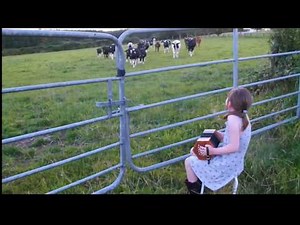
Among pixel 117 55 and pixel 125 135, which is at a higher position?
pixel 117 55

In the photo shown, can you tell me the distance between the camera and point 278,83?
5852mm

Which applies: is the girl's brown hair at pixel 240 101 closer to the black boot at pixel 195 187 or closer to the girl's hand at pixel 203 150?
the girl's hand at pixel 203 150

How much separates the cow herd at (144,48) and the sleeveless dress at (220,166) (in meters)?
2.77

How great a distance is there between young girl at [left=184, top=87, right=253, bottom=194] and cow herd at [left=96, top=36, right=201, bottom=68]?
2740mm

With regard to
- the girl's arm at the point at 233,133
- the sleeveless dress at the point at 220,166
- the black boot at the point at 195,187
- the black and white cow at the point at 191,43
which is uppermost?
the black and white cow at the point at 191,43

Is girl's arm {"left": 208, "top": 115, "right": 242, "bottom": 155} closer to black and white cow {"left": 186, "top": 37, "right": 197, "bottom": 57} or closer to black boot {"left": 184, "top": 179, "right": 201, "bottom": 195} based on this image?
black boot {"left": 184, "top": 179, "right": 201, "bottom": 195}

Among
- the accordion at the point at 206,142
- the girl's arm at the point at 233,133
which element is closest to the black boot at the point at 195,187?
the accordion at the point at 206,142

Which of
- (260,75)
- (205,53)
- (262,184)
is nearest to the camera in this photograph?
(262,184)

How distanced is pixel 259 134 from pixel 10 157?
2.68m

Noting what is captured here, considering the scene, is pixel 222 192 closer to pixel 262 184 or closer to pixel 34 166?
pixel 262 184

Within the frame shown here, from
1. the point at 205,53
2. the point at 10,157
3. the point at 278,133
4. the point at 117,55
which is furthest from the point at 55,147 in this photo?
the point at 205,53

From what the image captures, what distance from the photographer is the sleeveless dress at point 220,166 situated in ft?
9.65

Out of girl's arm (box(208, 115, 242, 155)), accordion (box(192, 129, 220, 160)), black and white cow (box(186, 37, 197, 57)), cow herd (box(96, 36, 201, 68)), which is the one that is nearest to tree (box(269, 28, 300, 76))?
cow herd (box(96, 36, 201, 68))

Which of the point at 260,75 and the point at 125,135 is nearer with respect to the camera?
the point at 125,135
